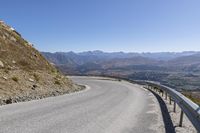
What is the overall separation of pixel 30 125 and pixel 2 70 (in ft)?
45.2

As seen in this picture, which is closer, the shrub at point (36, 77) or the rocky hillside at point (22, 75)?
the rocky hillside at point (22, 75)

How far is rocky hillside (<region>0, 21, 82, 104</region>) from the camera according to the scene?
19053 mm

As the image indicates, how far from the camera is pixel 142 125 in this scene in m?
10.8

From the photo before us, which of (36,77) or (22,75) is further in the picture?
(36,77)

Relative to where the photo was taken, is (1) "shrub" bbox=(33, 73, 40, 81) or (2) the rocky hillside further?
(1) "shrub" bbox=(33, 73, 40, 81)

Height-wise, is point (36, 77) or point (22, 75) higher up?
point (22, 75)

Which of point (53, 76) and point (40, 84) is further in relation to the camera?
point (53, 76)

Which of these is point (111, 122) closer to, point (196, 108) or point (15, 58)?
point (196, 108)

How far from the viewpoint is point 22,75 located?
2345 centimetres

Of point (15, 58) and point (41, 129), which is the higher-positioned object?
point (15, 58)

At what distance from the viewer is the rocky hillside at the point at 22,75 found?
19.1m

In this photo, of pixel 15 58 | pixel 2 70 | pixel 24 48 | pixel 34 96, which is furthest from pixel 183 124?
pixel 24 48

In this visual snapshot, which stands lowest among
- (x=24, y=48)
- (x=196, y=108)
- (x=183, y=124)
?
(x=183, y=124)

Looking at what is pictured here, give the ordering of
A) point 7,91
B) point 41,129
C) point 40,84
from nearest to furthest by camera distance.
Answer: point 41,129 → point 7,91 → point 40,84
